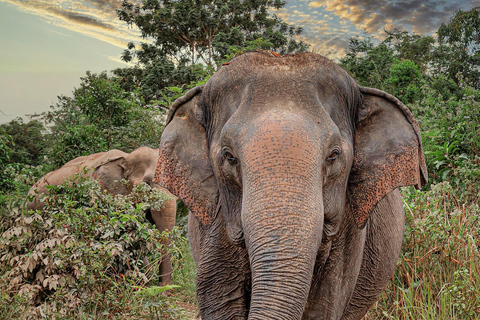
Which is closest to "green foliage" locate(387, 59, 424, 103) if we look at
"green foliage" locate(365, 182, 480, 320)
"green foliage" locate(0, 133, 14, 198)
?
"green foliage" locate(365, 182, 480, 320)

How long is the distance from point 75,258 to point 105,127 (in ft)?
28.8

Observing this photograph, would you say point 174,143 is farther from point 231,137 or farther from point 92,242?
point 92,242

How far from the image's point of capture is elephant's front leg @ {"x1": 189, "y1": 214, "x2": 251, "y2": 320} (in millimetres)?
3406

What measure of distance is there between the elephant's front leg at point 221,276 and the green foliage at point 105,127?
9.55 m

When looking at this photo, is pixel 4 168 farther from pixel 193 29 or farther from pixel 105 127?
pixel 193 29

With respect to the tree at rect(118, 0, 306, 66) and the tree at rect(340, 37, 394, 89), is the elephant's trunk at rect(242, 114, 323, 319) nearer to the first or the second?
the tree at rect(340, 37, 394, 89)

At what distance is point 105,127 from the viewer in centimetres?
1343

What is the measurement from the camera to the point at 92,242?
529 cm

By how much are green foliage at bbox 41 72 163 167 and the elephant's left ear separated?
387 inches

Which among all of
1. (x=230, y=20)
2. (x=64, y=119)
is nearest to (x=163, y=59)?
(x=230, y=20)

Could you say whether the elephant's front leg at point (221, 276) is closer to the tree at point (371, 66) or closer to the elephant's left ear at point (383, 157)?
the elephant's left ear at point (383, 157)

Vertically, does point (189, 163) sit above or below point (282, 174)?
below

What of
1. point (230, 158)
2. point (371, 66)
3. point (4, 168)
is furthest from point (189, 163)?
point (371, 66)

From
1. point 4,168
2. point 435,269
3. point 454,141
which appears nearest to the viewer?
point 435,269
